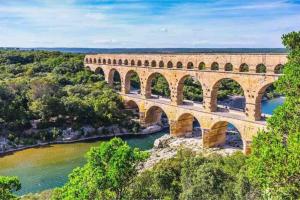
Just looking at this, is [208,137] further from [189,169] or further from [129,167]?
[129,167]

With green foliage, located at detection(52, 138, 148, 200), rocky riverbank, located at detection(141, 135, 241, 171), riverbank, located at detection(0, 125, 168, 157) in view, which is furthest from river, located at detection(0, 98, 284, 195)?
green foliage, located at detection(52, 138, 148, 200)

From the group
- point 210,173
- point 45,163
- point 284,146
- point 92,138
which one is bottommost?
point 45,163

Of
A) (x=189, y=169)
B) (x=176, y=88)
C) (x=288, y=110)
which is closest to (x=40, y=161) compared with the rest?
(x=176, y=88)

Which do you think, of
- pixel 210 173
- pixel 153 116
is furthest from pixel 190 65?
pixel 210 173

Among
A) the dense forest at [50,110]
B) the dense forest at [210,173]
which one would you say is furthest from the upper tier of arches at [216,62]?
the dense forest at [210,173]

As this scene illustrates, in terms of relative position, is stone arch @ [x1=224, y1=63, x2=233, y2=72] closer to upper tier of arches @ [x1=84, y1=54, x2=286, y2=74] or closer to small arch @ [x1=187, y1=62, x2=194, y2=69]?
upper tier of arches @ [x1=84, y1=54, x2=286, y2=74]

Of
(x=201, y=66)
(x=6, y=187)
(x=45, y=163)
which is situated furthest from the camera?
(x=201, y=66)

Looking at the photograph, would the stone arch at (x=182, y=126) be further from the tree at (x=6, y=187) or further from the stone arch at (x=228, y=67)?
the tree at (x=6, y=187)

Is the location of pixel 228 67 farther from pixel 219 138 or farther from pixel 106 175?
pixel 106 175
